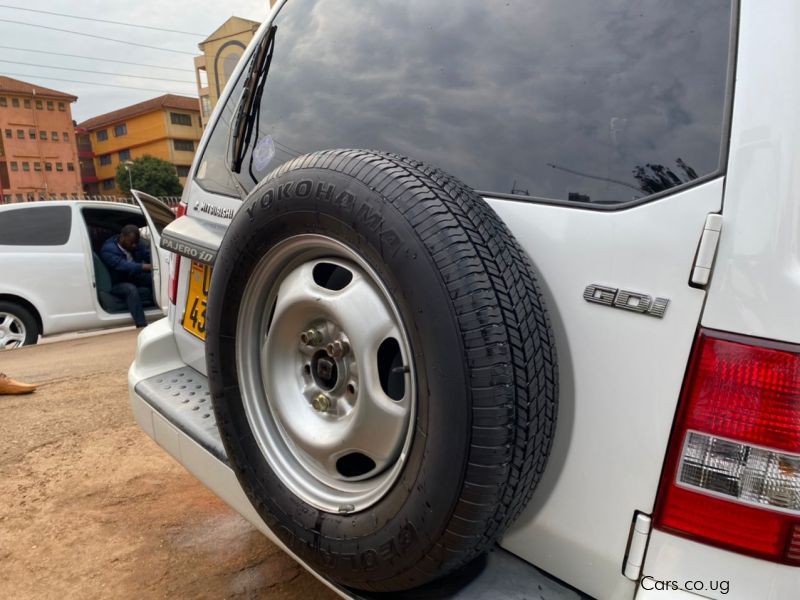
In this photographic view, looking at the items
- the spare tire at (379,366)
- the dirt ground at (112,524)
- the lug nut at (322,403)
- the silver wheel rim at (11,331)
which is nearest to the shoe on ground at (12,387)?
the dirt ground at (112,524)

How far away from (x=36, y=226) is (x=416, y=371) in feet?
22.9

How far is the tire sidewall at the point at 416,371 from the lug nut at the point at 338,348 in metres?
0.23

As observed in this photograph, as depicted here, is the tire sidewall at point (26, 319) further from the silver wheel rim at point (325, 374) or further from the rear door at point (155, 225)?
the silver wheel rim at point (325, 374)

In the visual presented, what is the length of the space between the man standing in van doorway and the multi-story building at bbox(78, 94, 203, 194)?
200 ft

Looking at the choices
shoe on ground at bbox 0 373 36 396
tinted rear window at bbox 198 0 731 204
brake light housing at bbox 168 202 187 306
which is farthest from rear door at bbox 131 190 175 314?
tinted rear window at bbox 198 0 731 204

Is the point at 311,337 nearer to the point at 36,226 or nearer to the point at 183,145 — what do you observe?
the point at 36,226

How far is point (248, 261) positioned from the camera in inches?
60.2

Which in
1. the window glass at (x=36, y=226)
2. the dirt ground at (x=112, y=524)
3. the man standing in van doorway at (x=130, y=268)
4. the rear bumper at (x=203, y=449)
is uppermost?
the window glass at (x=36, y=226)

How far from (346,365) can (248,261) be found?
1.26ft

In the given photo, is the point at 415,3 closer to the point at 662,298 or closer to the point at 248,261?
the point at 248,261

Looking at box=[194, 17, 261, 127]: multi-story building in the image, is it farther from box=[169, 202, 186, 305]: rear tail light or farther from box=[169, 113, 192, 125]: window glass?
box=[169, 202, 186, 305]: rear tail light

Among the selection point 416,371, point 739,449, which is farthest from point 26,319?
point 739,449

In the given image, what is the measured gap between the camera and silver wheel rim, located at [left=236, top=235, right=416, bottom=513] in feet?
4.31

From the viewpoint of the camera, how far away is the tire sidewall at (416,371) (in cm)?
114
